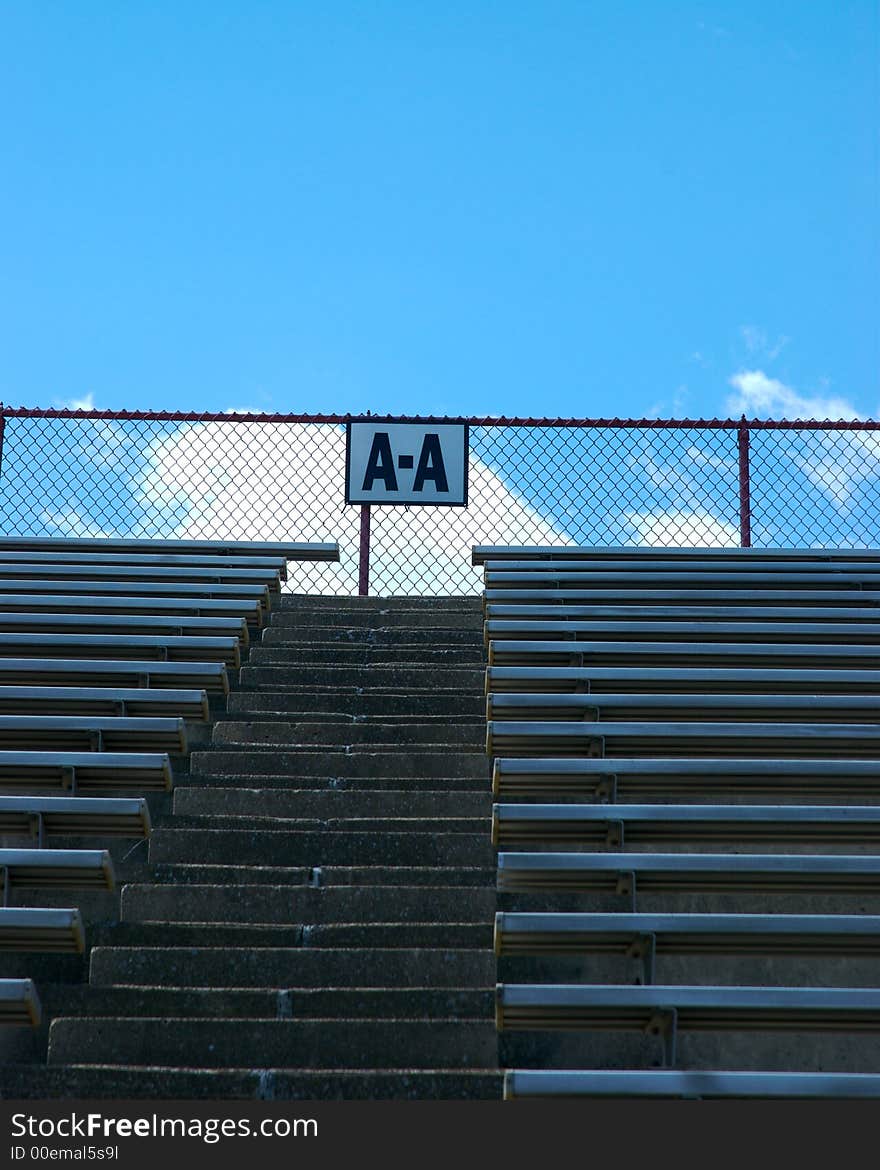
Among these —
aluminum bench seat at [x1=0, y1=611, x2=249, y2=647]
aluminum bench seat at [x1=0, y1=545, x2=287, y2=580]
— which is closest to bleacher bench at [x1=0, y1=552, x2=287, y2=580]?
aluminum bench seat at [x1=0, y1=545, x2=287, y2=580]

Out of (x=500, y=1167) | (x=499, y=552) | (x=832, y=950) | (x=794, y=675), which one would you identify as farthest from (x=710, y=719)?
(x=500, y=1167)

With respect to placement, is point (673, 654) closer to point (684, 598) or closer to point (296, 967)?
point (684, 598)

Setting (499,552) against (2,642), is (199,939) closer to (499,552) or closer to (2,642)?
(2,642)

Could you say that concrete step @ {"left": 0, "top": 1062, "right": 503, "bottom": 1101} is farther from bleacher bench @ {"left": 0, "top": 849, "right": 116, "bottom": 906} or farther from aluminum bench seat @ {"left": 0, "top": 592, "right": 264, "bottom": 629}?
aluminum bench seat @ {"left": 0, "top": 592, "right": 264, "bottom": 629}

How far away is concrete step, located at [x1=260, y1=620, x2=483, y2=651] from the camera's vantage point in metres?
6.18

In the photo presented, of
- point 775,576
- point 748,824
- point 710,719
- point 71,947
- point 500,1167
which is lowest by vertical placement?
point 500,1167

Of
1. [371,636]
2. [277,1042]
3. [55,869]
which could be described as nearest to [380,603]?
[371,636]

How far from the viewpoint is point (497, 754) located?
16.3ft

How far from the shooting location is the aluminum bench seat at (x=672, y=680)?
5.29 meters

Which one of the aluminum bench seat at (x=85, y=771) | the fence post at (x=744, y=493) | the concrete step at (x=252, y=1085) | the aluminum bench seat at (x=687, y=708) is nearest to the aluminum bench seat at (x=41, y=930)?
the concrete step at (x=252, y=1085)

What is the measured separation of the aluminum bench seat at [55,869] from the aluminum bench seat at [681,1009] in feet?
3.74

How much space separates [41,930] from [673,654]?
2557mm

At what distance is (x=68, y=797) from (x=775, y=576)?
3.23m

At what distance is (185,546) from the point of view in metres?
7.06
